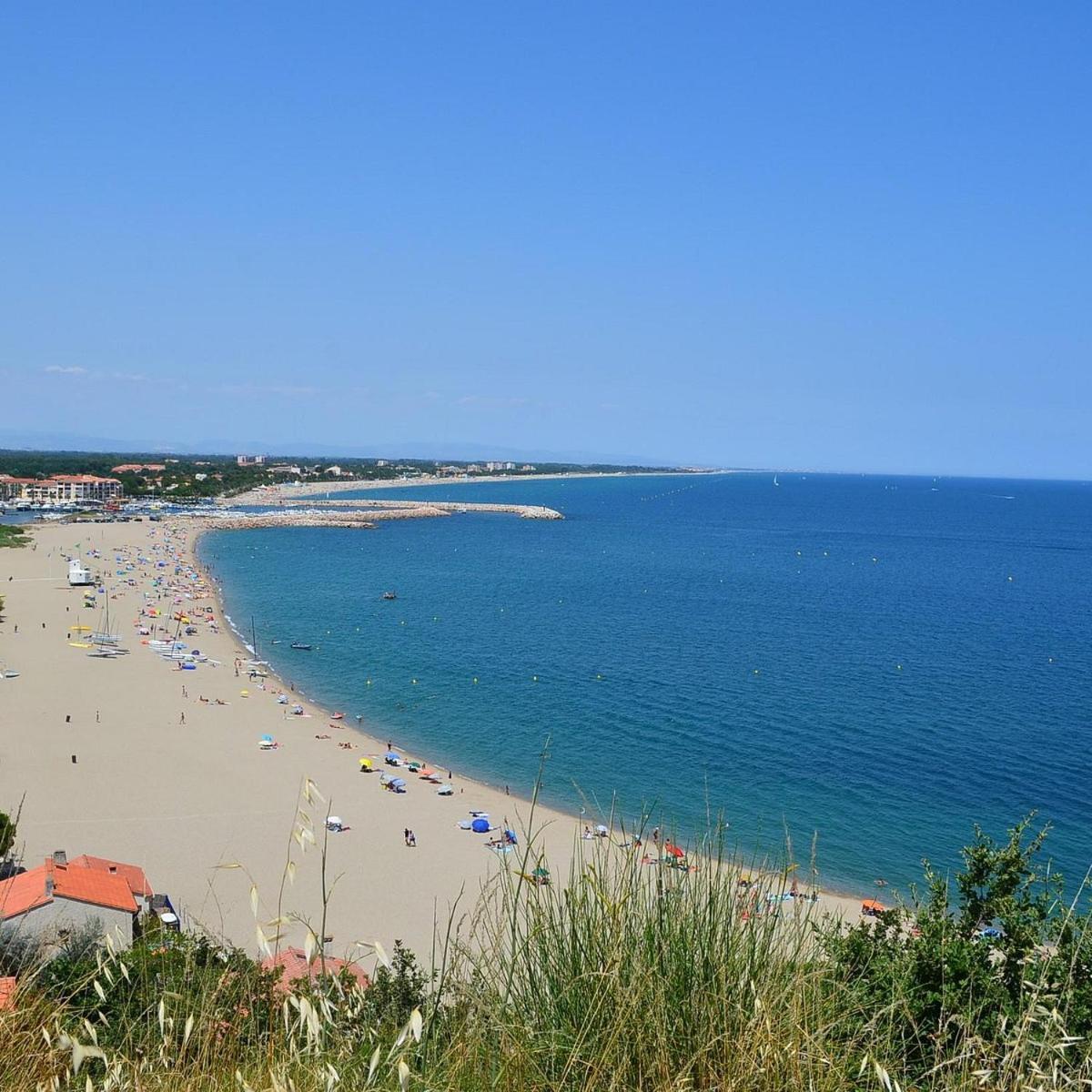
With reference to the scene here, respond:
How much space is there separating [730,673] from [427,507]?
74.7 m

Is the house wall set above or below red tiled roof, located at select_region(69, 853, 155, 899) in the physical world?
above

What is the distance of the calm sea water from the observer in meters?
20.0

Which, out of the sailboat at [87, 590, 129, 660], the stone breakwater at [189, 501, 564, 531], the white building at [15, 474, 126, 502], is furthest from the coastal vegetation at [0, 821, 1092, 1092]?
the white building at [15, 474, 126, 502]

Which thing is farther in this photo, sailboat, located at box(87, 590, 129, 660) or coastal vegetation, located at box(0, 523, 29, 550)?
coastal vegetation, located at box(0, 523, 29, 550)

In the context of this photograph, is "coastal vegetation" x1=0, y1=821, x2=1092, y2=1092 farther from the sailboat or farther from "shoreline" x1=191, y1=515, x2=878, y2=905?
the sailboat

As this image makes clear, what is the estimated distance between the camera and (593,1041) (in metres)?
2.40

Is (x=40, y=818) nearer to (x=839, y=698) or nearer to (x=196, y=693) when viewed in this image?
(x=196, y=693)

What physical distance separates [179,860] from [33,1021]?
14.4 metres

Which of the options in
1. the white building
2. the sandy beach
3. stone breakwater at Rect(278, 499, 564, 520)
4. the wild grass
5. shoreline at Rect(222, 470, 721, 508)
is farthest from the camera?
shoreline at Rect(222, 470, 721, 508)

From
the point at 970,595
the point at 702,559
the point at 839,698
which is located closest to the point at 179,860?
the point at 839,698

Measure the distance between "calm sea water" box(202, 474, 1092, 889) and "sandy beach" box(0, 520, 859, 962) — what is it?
2.08m

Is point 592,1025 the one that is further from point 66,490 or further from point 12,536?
point 66,490

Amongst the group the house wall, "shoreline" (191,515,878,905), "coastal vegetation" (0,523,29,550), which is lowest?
"shoreline" (191,515,878,905)

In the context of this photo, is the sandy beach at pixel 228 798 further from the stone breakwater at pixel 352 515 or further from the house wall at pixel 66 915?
the stone breakwater at pixel 352 515
